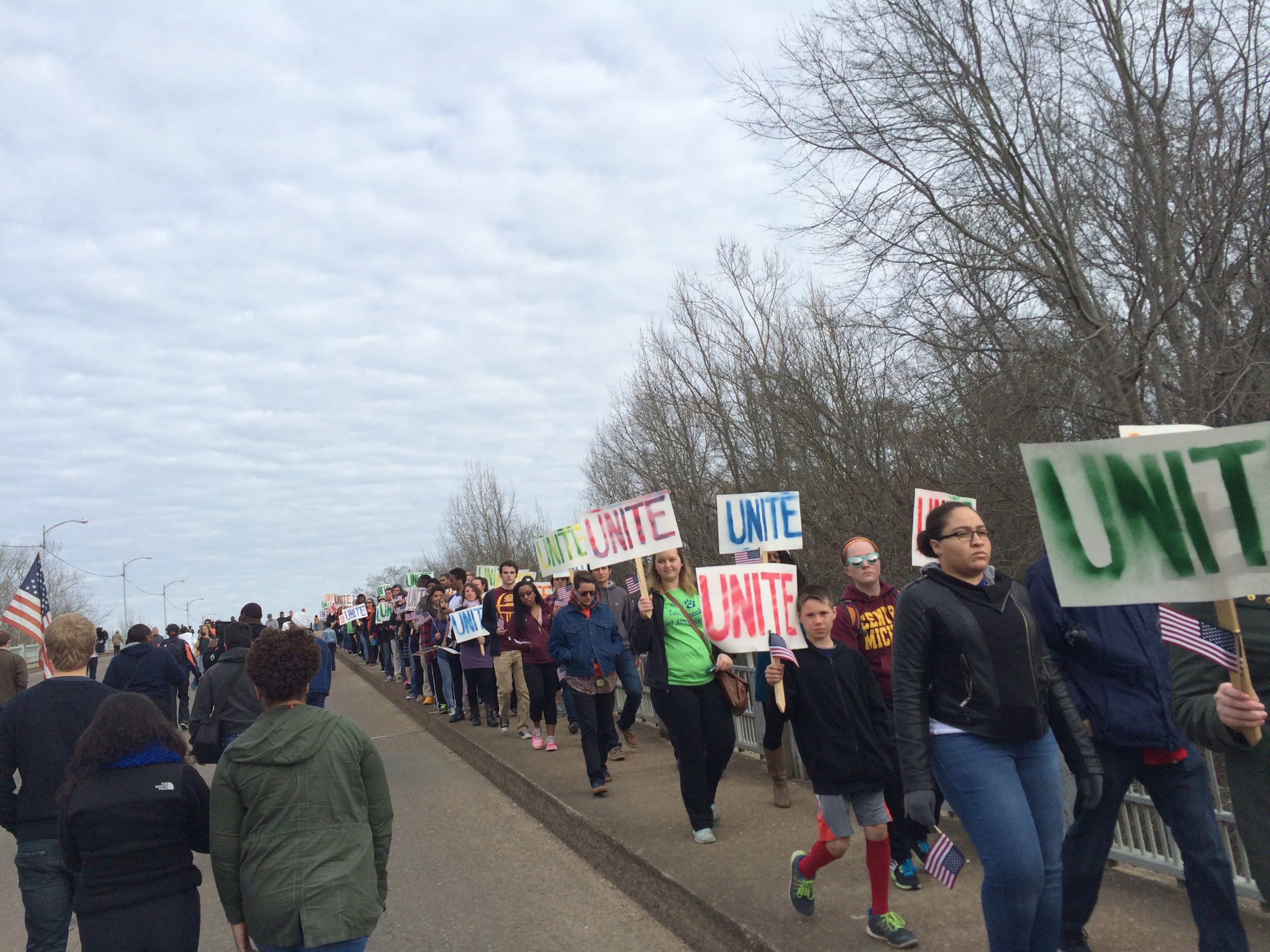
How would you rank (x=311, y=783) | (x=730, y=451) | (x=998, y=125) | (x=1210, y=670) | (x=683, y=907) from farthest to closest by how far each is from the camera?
(x=730, y=451) < (x=998, y=125) < (x=683, y=907) < (x=311, y=783) < (x=1210, y=670)

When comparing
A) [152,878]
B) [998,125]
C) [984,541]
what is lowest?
[152,878]

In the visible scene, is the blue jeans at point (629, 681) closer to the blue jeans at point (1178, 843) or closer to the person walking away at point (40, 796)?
the person walking away at point (40, 796)

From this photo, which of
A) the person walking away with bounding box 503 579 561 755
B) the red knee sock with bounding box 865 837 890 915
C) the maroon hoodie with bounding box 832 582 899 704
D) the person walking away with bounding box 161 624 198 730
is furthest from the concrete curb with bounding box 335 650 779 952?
the person walking away with bounding box 161 624 198 730

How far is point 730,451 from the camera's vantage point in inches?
893

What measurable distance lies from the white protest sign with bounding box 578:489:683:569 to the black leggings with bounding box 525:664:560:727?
284 centimetres

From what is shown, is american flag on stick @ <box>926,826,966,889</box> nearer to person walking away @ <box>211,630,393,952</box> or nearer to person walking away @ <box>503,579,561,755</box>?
person walking away @ <box>211,630,393,952</box>

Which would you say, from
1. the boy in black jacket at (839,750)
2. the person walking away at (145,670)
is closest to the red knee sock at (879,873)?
the boy in black jacket at (839,750)

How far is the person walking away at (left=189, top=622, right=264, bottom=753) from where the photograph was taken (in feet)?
23.4

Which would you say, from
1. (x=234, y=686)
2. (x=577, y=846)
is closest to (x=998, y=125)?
(x=577, y=846)

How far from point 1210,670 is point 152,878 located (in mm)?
3634

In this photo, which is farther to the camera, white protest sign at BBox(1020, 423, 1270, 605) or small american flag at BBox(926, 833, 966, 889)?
small american flag at BBox(926, 833, 966, 889)

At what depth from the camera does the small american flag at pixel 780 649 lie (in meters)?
5.45

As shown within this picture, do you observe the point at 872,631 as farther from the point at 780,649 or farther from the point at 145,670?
A: the point at 145,670

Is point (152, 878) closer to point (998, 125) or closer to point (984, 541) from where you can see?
point (984, 541)
